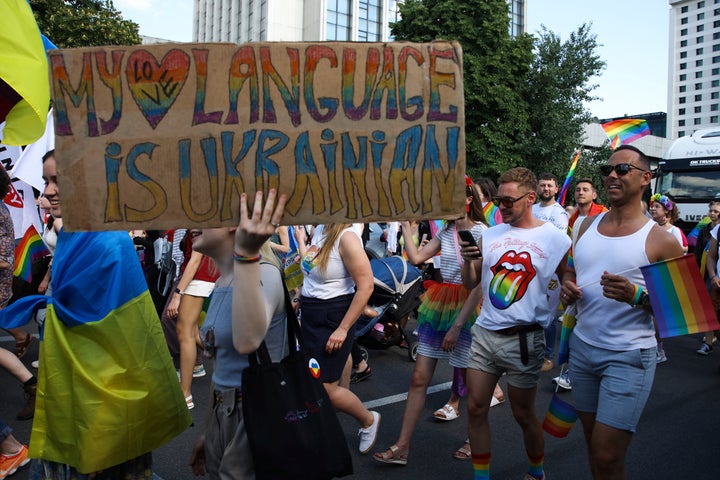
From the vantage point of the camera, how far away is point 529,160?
30609mm

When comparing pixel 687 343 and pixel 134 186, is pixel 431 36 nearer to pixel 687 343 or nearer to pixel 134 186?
pixel 687 343

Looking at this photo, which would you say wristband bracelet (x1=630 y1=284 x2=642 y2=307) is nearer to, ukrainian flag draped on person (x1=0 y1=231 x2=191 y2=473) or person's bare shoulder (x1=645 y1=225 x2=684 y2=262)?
person's bare shoulder (x1=645 y1=225 x2=684 y2=262)

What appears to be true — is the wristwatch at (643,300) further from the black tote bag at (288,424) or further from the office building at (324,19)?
the office building at (324,19)

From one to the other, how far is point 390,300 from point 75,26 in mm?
16429

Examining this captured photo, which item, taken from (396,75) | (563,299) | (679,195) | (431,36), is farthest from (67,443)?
(431,36)

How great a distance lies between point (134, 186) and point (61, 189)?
0.22 metres

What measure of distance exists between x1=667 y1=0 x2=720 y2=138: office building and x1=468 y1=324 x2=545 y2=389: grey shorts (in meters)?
142

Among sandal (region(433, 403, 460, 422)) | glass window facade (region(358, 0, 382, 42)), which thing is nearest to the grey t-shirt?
sandal (region(433, 403, 460, 422))

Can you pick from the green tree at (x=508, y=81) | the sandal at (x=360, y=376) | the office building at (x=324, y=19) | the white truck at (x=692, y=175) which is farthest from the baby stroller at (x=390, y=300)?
the office building at (x=324, y=19)

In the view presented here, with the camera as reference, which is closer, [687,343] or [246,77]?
[246,77]

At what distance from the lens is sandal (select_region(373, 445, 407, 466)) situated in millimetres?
4188

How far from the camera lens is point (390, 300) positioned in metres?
6.79

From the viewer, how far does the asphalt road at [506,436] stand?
4.19 m

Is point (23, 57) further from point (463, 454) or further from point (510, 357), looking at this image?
point (463, 454)
